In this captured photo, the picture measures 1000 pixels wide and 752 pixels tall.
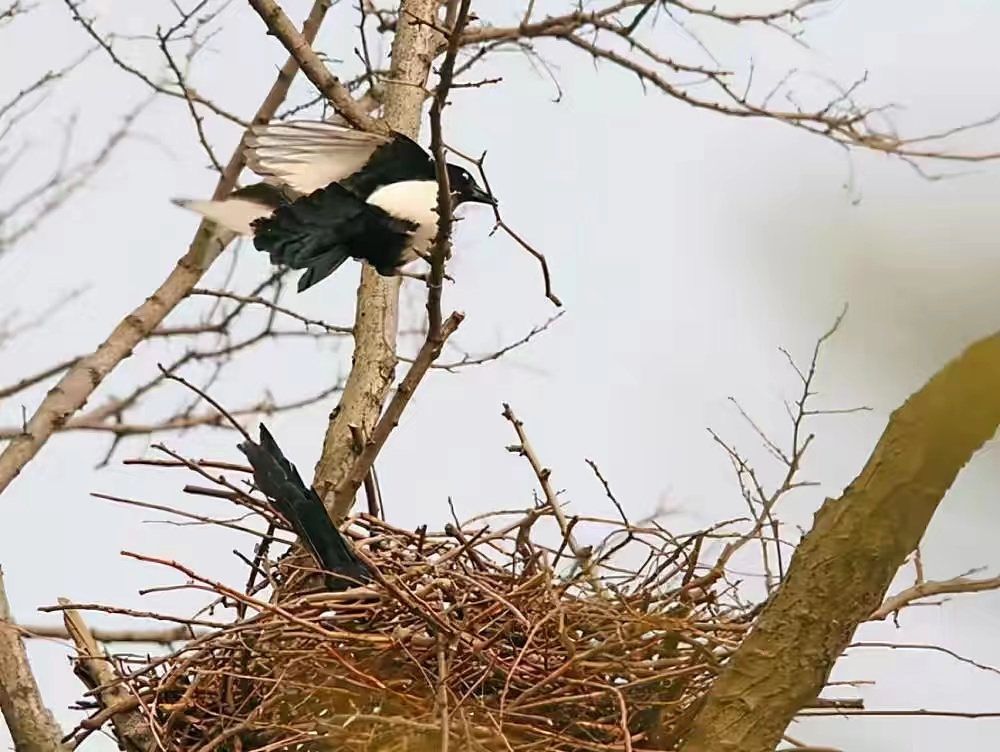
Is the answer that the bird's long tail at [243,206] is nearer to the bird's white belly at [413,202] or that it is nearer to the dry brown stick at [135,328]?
the bird's white belly at [413,202]

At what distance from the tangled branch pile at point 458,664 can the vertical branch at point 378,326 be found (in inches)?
17.3

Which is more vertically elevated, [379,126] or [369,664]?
[379,126]

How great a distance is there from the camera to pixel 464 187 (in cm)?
220

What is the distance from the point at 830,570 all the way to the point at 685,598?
58cm

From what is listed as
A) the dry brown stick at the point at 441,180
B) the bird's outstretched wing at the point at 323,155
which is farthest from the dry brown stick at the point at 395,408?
the bird's outstretched wing at the point at 323,155

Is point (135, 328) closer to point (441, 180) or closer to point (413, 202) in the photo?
point (413, 202)

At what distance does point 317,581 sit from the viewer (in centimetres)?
187

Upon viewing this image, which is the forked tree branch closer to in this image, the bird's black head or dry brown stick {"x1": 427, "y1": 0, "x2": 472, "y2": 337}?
dry brown stick {"x1": 427, "y1": 0, "x2": 472, "y2": 337}

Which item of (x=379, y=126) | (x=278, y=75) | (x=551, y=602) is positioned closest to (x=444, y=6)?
(x=278, y=75)

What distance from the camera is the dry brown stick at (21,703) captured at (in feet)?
6.43

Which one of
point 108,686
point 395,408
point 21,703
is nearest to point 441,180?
point 395,408

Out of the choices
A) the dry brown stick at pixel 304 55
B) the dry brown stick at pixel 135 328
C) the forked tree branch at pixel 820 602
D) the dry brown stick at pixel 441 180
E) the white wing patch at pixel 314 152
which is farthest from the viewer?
the dry brown stick at pixel 135 328

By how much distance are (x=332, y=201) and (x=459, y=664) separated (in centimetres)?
77

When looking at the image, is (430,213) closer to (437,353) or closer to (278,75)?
(437,353)
